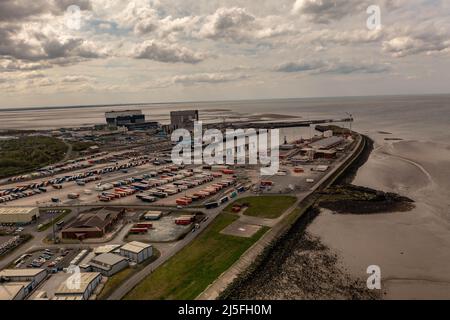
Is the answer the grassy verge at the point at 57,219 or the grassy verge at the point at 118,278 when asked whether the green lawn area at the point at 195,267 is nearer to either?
the grassy verge at the point at 118,278

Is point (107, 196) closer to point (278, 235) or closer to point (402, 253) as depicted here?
point (278, 235)

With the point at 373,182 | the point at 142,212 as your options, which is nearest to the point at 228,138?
the point at 373,182

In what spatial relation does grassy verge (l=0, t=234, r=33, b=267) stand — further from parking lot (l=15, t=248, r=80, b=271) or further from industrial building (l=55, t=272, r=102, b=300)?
industrial building (l=55, t=272, r=102, b=300)

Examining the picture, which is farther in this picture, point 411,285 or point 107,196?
point 107,196

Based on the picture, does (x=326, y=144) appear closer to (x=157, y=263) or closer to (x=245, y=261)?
(x=245, y=261)

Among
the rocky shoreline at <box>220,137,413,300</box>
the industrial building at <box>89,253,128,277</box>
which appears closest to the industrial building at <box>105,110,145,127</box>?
the rocky shoreline at <box>220,137,413,300</box>
